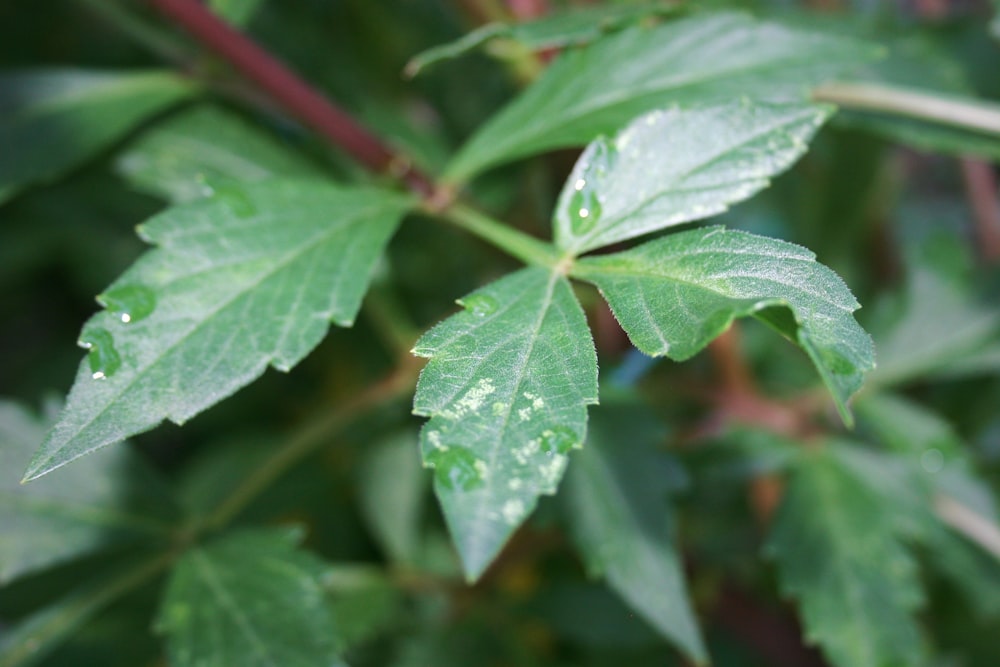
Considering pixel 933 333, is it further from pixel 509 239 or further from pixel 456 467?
pixel 456 467

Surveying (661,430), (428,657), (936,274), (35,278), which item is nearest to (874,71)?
(936,274)

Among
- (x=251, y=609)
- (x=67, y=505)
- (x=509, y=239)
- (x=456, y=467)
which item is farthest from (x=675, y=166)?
(x=67, y=505)

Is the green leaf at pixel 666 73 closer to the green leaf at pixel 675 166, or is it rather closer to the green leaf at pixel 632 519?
the green leaf at pixel 675 166

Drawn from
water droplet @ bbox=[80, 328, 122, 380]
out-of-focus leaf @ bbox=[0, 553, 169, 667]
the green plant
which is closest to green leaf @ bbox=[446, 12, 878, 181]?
the green plant

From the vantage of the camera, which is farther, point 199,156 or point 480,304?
point 199,156

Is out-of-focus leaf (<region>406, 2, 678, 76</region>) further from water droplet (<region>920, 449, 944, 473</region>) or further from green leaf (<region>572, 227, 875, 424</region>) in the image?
water droplet (<region>920, 449, 944, 473</region>)

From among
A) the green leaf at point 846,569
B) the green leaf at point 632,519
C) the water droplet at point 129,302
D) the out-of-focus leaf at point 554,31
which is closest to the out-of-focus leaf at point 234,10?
the out-of-focus leaf at point 554,31

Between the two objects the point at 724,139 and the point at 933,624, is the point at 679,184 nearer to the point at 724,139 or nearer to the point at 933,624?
the point at 724,139
